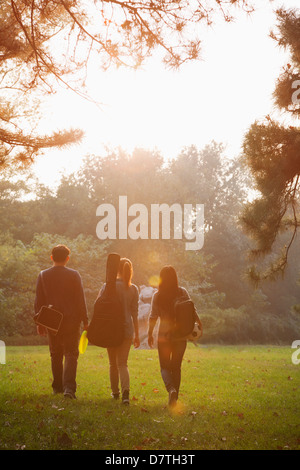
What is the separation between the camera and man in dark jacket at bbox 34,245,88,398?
7.20m

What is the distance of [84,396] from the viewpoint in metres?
7.74

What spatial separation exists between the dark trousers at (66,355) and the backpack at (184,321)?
1444 millimetres

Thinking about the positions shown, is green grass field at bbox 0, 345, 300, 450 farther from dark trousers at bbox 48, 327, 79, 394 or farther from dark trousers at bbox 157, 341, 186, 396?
dark trousers at bbox 157, 341, 186, 396

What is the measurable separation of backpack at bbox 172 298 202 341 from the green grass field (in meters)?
0.99

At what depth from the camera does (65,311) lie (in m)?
7.24

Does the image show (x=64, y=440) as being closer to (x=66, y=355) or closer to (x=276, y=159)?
(x=66, y=355)

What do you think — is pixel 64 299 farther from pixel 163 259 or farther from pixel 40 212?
pixel 40 212

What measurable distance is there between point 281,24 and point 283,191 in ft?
9.95

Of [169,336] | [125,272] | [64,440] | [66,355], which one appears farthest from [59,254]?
[64,440]

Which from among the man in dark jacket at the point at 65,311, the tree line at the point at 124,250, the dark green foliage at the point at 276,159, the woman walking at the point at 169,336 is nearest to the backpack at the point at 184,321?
the woman walking at the point at 169,336

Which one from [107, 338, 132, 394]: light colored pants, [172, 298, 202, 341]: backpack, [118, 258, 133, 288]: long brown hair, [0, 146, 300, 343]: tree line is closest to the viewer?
[172, 298, 202, 341]: backpack

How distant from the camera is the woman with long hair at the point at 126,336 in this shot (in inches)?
278

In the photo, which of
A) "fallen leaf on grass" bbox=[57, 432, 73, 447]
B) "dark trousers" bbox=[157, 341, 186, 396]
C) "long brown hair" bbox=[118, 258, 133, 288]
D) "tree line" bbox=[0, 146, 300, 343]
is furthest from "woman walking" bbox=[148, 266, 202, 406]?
"tree line" bbox=[0, 146, 300, 343]

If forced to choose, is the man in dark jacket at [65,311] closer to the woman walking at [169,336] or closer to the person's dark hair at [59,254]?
the person's dark hair at [59,254]
